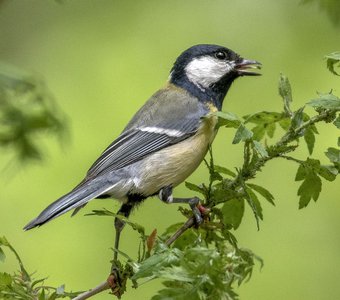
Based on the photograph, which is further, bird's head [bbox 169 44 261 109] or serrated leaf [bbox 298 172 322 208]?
bird's head [bbox 169 44 261 109]

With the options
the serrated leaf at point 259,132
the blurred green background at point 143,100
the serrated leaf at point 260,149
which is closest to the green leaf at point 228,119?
the serrated leaf at point 260,149

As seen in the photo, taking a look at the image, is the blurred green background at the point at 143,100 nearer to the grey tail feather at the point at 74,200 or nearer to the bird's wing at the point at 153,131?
the bird's wing at the point at 153,131

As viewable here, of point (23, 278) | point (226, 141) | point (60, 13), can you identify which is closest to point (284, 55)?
point (226, 141)

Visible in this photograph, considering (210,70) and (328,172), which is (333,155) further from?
(210,70)

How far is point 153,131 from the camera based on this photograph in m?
3.60

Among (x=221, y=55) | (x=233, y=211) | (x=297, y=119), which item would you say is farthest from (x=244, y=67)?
(x=297, y=119)

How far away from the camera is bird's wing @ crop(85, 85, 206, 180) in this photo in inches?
136

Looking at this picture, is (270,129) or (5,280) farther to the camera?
(270,129)

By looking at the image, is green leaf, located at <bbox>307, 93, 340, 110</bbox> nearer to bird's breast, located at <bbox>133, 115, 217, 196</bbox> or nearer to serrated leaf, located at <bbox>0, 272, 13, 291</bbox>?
serrated leaf, located at <bbox>0, 272, 13, 291</bbox>

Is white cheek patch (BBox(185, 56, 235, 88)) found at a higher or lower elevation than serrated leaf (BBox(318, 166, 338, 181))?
higher

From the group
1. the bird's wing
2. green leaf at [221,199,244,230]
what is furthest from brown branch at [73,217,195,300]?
the bird's wing

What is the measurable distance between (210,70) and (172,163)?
679 millimetres

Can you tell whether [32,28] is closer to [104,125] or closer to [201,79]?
[104,125]

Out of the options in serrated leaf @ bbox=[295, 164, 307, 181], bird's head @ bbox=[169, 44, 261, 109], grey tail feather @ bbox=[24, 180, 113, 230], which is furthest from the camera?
bird's head @ bbox=[169, 44, 261, 109]
